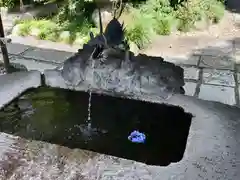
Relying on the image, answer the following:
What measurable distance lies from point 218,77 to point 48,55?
229 centimetres

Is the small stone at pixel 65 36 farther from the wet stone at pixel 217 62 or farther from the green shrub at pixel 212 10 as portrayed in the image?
the green shrub at pixel 212 10

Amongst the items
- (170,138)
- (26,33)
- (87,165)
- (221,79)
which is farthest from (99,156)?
(26,33)

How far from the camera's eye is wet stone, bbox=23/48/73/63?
Answer: 449 centimetres

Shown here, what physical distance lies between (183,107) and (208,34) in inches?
171

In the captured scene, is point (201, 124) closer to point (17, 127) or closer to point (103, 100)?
point (103, 100)

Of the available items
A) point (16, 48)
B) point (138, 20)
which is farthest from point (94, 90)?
point (138, 20)

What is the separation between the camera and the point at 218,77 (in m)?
3.93

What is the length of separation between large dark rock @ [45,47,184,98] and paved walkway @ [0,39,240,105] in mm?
1490

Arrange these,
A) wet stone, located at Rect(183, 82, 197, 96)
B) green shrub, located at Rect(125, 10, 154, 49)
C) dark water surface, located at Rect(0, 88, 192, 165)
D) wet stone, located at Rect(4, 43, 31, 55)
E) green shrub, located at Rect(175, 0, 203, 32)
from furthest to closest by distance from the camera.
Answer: green shrub, located at Rect(175, 0, 203, 32), green shrub, located at Rect(125, 10, 154, 49), wet stone, located at Rect(4, 43, 31, 55), wet stone, located at Rect(183, 82, 197, 96), dark water surface, located at Rect(0, 88, 192, 165)

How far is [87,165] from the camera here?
1.36m

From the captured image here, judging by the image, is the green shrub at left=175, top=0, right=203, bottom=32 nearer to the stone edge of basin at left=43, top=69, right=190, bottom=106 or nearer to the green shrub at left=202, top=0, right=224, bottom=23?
the green shrub at left=202, top=0, right=224, bottom=23

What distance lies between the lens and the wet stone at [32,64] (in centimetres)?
417

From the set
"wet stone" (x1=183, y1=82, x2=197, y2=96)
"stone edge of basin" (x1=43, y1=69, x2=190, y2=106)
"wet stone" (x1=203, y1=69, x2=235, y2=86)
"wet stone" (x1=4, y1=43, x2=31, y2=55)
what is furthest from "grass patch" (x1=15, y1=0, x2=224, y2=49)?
"stone edge of basin" (x1=43, y1=69, x2=190, y2=106)

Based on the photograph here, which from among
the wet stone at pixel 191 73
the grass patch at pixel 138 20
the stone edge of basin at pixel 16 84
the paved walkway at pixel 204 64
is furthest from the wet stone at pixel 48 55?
the stone edge of basin at pixel 16 84
